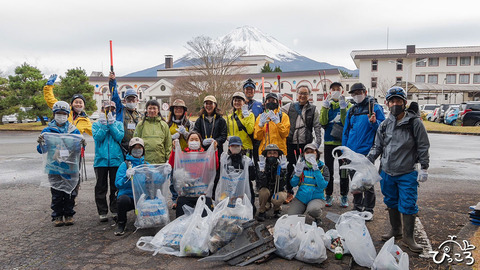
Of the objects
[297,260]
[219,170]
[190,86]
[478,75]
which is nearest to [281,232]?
[297,260]

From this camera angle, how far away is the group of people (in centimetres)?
397

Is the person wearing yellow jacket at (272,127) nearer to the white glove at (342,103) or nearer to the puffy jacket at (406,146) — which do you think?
the white glove at (342,103)

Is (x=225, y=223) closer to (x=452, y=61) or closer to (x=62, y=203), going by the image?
(x=62, y=203)

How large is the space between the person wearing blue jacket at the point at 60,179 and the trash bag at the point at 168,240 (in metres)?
1.46

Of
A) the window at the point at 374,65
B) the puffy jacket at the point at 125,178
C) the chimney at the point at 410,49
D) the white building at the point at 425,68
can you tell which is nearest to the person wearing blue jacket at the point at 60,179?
the puffy jacket at the point at 125,178

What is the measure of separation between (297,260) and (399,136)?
1880 mm

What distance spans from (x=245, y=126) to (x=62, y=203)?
2.99 meters

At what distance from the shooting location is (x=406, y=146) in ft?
12.8

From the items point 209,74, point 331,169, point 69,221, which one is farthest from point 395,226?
point 209,74

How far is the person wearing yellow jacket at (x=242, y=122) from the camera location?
18.1 ft

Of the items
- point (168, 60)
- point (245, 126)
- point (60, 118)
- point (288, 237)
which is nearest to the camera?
point (288, 237)

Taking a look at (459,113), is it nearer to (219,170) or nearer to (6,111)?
(219,170)

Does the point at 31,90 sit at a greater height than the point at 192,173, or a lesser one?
greater

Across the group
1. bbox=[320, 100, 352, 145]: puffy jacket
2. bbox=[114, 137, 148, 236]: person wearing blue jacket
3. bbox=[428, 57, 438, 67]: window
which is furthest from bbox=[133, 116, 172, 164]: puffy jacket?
bbox=[428, 57, 438, 67]: window
